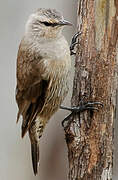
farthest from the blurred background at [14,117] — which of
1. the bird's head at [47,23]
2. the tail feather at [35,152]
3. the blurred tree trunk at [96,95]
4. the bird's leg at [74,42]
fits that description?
the blurred tree trunk at [96,95]

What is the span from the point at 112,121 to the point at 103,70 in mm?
364

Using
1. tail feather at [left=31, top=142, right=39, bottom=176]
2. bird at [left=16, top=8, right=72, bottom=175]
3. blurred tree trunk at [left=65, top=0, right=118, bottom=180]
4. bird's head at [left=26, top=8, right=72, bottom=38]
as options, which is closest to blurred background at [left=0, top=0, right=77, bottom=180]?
tail feather at [left=31, top=142, right=39, bottom=176]

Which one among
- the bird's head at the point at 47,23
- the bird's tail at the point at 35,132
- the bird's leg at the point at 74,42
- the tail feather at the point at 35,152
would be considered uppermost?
the bird's head at the point at 47,23

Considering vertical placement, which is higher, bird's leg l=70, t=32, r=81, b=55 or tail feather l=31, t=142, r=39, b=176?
bird's leg l=70, t=32, r=81, b=55

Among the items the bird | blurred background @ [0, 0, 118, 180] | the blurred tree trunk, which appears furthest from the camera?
blurred background @ [0, 0, 118, 180]

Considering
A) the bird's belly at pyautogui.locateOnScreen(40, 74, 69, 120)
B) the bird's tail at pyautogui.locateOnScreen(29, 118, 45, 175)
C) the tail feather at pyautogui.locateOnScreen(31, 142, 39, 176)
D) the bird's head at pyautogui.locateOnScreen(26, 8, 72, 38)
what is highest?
the bird's head at pyautogui.locateOnScreen(26, 8, 72, 38)

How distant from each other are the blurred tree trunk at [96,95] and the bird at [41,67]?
0.20 m

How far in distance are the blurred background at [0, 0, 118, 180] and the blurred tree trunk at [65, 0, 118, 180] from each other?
40.4 inches

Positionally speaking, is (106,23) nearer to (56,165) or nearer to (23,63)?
(23,63)

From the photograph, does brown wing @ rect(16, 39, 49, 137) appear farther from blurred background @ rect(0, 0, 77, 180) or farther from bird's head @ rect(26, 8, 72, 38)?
blurred background @ rect(0, 0, 77, 180)

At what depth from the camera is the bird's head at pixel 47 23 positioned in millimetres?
3561

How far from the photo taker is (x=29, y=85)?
3.84m

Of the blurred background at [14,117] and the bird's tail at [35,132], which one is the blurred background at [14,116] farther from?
the bird's tail at [35,132]

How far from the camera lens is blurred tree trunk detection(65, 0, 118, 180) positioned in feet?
11.6
